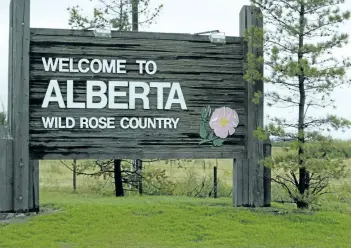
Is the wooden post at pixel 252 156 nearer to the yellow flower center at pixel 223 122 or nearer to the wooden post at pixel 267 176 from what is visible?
the wooden post at pixel 267 176

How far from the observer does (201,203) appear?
11.5 metres

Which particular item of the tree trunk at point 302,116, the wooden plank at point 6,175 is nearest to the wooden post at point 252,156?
the tree trunk at point 302,116

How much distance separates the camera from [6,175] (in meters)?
10.2

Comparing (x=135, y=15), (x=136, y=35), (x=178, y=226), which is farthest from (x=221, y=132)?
(x=135, y=15)

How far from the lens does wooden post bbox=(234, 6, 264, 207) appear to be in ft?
37.2

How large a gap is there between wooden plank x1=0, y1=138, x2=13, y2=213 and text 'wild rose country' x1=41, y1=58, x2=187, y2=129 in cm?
75

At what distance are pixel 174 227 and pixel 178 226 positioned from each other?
0.24 ft

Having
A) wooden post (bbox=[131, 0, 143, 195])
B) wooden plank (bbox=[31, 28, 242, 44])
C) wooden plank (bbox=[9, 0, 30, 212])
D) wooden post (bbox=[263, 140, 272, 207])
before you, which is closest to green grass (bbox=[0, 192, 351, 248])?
wooden post (bbox=[263, 140, 272, 207])

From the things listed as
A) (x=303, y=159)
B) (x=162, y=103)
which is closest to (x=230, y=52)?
(x=162, y=103)

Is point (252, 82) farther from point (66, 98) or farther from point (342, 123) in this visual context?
point (66, 98)

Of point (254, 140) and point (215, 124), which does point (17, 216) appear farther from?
point (254, 140)

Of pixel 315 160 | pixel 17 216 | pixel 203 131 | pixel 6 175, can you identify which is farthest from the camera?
pixel 203 131

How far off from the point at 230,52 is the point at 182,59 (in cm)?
95

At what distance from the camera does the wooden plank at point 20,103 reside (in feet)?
33.6
